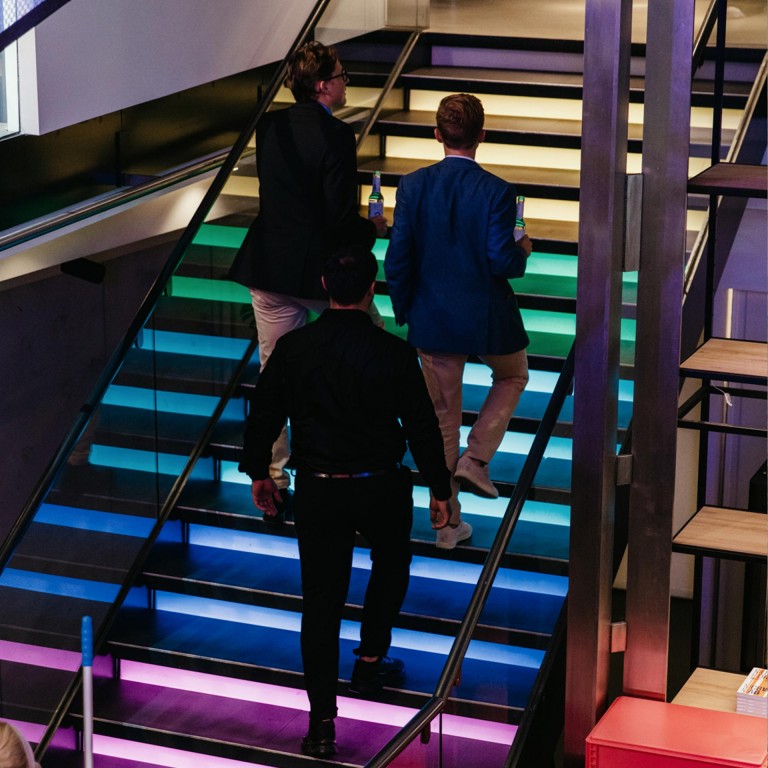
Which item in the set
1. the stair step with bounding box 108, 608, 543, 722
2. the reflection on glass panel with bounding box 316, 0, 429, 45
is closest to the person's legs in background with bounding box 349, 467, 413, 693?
the stair step with bounding box 108, 608, 543, 722

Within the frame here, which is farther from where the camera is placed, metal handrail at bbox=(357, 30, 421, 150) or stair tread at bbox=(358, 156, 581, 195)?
metal handrail at bbox=(357, 30, 421, 150)

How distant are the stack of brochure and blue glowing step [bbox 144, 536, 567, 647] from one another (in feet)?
3.33

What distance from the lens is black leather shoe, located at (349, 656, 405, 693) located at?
209 inches

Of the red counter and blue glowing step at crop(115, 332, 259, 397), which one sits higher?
blue glowing step at crop(115, 332, 259, 397)

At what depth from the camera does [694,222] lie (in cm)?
532

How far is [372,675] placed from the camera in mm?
5332

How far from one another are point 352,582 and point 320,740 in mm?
1083

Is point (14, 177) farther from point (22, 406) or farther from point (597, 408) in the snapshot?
point (597, 408)

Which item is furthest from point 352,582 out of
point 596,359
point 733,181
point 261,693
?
point 733,181

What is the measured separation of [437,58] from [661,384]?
518 cm

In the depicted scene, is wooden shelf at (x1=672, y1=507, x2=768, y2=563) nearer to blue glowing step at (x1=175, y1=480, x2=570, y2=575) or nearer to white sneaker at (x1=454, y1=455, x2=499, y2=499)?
blue glowing step at (x1=175, y1=480, x2=570, y2=575)

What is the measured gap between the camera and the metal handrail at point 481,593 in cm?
430

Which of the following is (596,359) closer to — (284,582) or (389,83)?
(284,582)

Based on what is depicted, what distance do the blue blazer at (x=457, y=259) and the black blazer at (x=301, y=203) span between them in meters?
0.36
